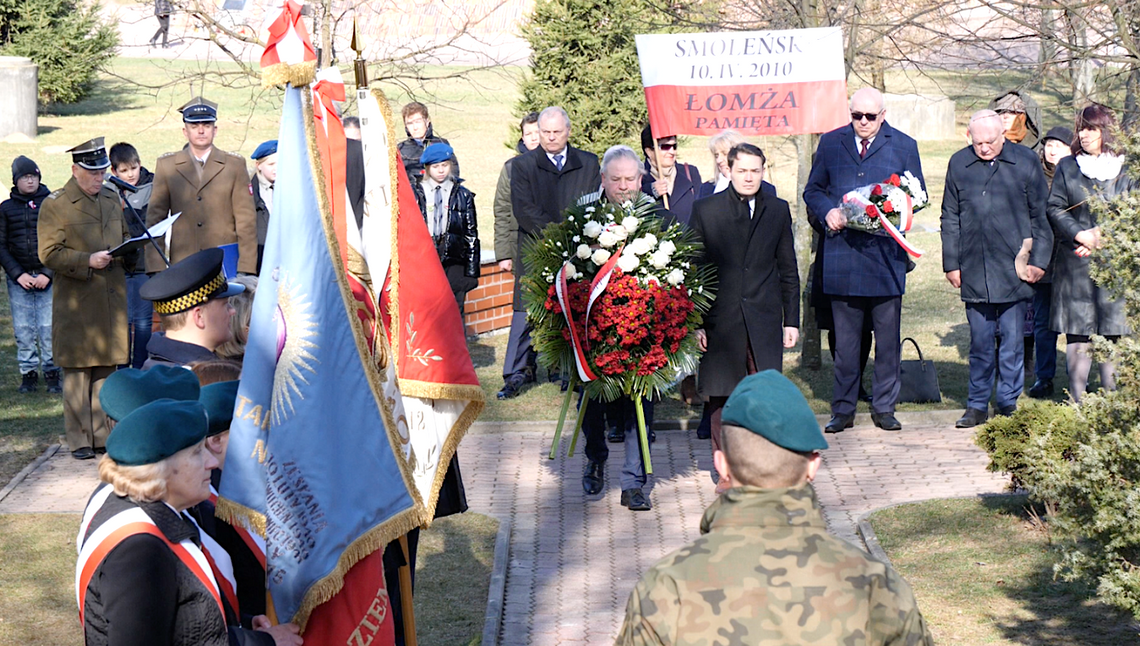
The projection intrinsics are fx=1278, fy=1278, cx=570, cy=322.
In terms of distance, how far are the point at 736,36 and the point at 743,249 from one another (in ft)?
7.93

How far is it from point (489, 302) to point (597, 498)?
576cm

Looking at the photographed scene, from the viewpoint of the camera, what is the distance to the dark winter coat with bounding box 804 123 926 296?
988 centimetres

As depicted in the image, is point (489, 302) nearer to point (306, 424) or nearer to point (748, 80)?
point (748, 80)

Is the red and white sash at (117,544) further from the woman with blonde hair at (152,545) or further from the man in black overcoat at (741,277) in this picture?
the man in black overcoat at (741,277)

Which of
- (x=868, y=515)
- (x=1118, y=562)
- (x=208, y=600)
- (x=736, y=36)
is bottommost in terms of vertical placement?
(x=868, y=515)

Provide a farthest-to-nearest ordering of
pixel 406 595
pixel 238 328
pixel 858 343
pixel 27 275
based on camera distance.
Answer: pixel 27 275, pixel 858 343, pixel 406 595, pixel 238 328

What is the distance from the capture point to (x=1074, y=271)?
10016 millimetres

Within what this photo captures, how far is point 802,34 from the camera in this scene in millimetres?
10211

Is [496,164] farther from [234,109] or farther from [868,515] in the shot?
[868,515]

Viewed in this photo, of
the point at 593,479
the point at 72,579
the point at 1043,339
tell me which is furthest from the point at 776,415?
the point at 1043,339

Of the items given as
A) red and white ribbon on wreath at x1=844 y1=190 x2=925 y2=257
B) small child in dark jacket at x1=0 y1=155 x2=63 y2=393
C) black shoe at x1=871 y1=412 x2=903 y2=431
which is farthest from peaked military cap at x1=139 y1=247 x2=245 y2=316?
small child in dark jacket at x1=0 y1=155 x2=63 y2=393

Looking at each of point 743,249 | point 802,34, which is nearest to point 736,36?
point 802,34

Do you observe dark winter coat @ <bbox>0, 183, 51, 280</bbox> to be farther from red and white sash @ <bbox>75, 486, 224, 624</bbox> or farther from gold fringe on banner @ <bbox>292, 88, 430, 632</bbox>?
red and white sash @ <bbox>75, 486, 224, 624</bbox>

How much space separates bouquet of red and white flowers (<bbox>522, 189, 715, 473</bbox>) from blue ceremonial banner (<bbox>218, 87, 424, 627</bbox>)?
3693 mm
